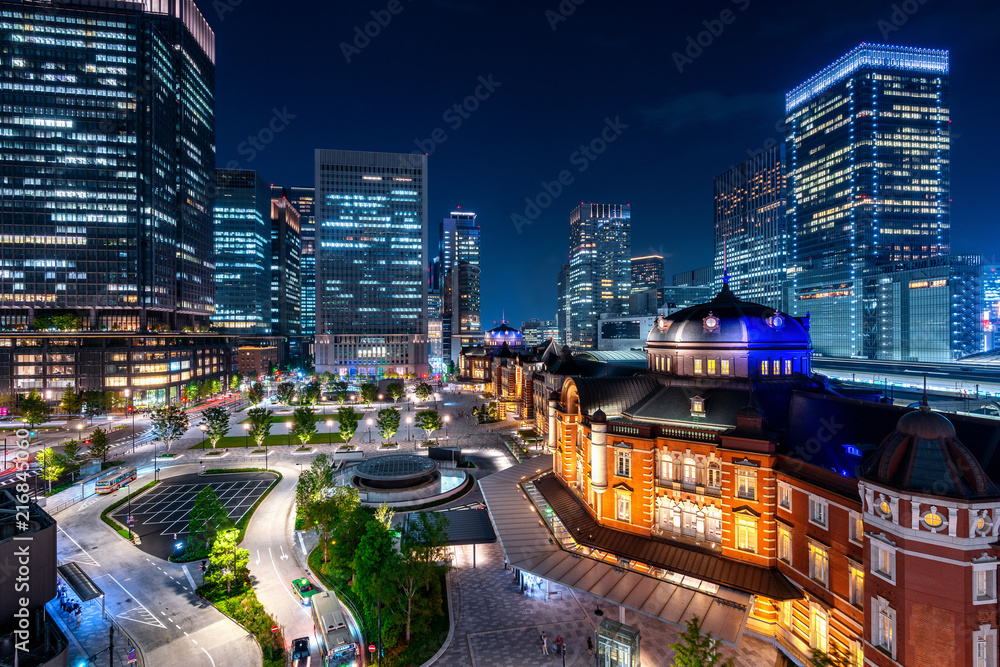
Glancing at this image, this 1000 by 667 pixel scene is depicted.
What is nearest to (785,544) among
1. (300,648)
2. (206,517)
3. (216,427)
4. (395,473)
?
(300,648)

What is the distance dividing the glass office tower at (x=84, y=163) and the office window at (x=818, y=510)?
145m

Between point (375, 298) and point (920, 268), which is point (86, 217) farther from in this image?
point (920, 268)

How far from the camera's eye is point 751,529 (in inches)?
1236

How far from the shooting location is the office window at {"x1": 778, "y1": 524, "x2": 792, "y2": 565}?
96.6 feet

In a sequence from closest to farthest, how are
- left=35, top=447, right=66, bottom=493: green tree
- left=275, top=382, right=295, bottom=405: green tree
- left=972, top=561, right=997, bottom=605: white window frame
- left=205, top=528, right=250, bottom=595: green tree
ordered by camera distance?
left=972, top=561, right=997, bottom=605: white window frame → left=205, top=528, right=250, bottom=595: green tree → left=35, top=447, right=66, bottom=493: green tree → left=275, top=382, right=295, bottom=405: green tree

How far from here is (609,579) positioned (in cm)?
3147

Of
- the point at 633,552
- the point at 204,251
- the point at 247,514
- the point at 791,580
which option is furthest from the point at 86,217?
the point at 791,580

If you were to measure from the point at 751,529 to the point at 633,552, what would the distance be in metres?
8.20

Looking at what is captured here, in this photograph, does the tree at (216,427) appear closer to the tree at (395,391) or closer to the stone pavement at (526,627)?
the tree at (395,391)

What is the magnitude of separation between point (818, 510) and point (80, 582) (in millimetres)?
52304

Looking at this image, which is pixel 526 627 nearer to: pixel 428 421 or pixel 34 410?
pixel 428 421

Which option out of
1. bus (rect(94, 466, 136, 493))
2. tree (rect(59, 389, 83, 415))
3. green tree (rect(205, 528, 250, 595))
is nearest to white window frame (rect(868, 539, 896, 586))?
green tree (rect(205, 528, 250, 595))

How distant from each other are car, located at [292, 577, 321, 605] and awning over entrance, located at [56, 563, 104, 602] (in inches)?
531

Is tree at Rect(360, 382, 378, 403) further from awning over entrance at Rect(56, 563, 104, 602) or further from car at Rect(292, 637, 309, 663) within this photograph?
car at Rect(292, 637, 309, 663)
